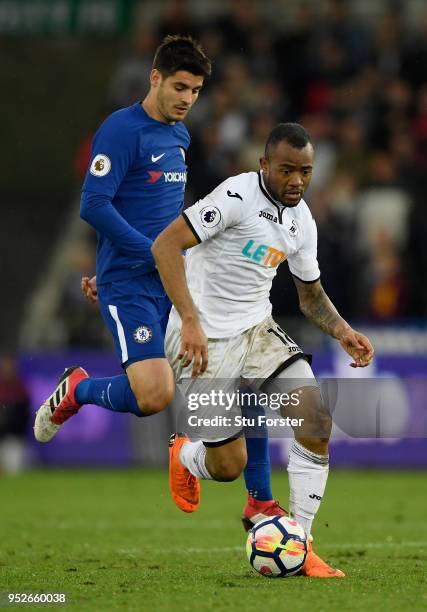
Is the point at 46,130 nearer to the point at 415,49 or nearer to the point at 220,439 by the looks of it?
the point at 415,49

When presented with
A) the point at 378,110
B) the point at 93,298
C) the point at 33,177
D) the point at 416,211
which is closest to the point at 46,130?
the point at 33,177

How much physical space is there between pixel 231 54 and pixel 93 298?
986 centimetres

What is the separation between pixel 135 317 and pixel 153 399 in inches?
18.8

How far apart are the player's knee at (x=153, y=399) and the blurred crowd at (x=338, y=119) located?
21.6 feet

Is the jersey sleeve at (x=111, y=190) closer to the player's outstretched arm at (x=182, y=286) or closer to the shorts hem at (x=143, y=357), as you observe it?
the shorts hem at (x=143, y=357)

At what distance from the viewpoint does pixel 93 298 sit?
25.8 feet

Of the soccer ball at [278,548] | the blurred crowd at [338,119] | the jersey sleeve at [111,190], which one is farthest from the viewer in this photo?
the blurred crowd at [338,119]

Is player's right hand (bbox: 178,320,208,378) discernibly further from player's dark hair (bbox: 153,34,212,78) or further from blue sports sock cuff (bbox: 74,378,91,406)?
player's dark hair (bbox: 153,34,212,78)

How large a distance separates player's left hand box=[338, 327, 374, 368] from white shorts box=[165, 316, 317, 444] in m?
0.23

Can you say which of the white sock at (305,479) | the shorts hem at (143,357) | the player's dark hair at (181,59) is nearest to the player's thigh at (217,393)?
the shorts hem at (143,357)

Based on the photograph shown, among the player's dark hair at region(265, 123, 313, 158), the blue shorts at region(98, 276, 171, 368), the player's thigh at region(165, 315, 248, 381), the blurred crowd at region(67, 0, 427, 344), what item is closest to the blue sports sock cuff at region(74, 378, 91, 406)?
the blue shorts at region(98, 276, 171, 368)

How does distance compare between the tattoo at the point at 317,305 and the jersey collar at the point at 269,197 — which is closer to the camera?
the jersey collar at the point at 269,197

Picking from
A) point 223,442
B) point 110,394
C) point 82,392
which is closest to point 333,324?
point 223,442

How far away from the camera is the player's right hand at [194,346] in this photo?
6267 mm
